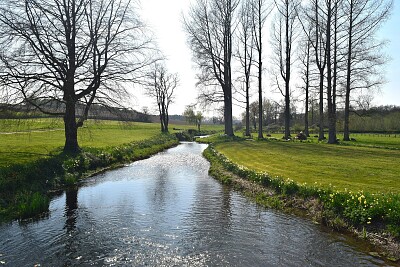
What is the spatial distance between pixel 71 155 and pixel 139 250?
13.4 m

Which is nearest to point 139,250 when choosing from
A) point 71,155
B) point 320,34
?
point 71,155

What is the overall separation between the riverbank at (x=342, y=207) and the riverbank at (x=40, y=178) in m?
8.47

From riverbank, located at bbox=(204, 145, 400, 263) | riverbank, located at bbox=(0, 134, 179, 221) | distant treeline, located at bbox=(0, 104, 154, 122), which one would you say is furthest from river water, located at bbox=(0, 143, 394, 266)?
distant treeline, located at bbox=(0, 104, 154, 122)

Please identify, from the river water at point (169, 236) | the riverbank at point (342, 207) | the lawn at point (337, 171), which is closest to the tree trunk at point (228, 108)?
the lawn at point (337, 171)

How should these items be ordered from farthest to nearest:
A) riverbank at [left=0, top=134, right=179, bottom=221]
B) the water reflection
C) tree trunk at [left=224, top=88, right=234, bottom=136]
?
tree trunk at [left=224, top=88, right=234, bottom=136] < riverbank at [left=0, top=134, right=179, bottom=221] < the water reflection

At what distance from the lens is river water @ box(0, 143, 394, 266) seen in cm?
675

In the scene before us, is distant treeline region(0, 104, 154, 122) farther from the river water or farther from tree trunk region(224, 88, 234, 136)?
tree trunk region(224, 88, 234, 136)

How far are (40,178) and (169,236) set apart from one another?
8543 millimetres

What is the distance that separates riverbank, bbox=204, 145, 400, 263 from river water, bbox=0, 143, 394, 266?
19.6 inches

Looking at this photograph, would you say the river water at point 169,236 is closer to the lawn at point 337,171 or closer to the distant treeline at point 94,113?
the lawn at point 337,171

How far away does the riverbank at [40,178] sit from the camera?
10.0 m

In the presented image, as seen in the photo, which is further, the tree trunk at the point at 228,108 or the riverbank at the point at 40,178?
the tree trunk at the point at 228,108

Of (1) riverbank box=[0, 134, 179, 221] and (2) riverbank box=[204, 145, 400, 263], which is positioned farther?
(1) riverbank box=[0, 134, 179, 221]

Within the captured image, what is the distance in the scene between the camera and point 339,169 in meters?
14.5
